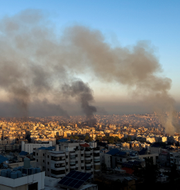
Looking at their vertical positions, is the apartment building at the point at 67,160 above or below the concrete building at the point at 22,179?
below

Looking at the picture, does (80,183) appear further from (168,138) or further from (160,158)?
(168,138)

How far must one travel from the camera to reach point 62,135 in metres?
39.5

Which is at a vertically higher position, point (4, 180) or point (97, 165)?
point (4, 180)

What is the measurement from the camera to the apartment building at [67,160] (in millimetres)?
9834

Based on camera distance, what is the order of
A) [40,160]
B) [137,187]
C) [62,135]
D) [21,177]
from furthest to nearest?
[62,135] < [40,160] < [137,187] < [21,177]

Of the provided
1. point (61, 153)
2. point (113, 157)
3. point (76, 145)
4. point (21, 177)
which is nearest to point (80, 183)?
point (21, 177)

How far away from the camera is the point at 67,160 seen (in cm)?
1027

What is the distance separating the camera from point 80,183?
20.7 ft

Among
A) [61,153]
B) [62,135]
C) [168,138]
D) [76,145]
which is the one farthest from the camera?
[62,135]

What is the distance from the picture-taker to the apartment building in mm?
9834

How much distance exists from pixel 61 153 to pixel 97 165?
224 cm

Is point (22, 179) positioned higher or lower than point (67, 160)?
higher

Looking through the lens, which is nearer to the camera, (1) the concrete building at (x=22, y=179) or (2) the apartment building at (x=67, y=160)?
(1) the concrete building at (x=22, y=179)

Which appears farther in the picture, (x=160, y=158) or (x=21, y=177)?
(x=160, y=158)
